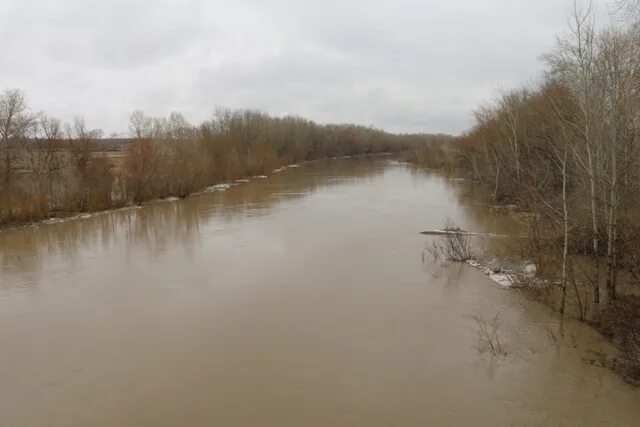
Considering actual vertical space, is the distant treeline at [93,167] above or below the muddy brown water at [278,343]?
above

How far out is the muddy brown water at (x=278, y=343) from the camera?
5.97 metres

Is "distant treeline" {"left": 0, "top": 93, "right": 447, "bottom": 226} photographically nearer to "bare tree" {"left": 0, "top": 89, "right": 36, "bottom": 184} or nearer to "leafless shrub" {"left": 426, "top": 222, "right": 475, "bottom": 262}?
"bare tree" {"left": 0, "top": 89, "right": 36, "bottom": 184}

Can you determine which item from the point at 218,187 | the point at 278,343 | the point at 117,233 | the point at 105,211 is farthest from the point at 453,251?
the point at 218,187

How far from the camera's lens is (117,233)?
18125 mm

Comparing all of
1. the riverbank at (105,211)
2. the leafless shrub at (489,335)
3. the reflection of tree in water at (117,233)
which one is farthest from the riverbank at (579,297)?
the riverbank at (105,211)

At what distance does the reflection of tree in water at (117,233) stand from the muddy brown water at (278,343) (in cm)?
16

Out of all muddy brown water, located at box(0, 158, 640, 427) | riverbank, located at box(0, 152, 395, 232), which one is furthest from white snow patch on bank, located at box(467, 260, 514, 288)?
riverbank, located at box(0, 152, 395, 232)

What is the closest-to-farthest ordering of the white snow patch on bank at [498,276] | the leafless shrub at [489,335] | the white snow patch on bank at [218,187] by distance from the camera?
the leafless shrub at [489,335] < the white snow patch on bank at [498,276] < the white snow patch on bank at [218,187]

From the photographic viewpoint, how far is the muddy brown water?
597 cm

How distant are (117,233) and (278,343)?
12.5m

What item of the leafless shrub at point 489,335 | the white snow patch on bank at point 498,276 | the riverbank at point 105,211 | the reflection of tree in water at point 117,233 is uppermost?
the riverbank at point 105,211

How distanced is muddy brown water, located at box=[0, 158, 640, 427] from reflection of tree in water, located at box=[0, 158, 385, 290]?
0.16m

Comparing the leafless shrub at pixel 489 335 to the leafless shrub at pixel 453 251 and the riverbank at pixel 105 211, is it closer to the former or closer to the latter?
the leafless shrub at pixel 453 251

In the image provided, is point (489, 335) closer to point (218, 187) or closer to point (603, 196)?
point (603, 196)
